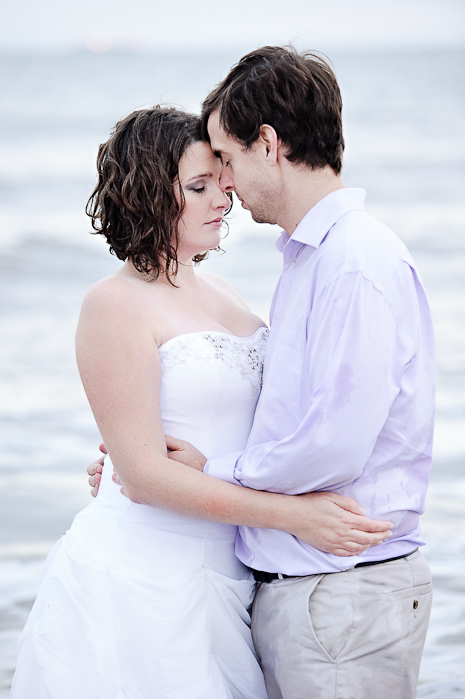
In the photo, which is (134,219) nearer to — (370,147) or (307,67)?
(307,67)

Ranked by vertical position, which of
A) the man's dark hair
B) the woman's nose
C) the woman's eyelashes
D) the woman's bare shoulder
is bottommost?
the woman's bare shoulder

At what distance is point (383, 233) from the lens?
200cm

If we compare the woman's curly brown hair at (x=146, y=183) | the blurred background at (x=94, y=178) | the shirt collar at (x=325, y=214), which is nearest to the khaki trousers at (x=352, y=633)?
the shirt collar at (x=325, y=214)

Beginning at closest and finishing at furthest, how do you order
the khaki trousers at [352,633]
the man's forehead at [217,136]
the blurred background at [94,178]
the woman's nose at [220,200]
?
the khaki trousers at [352,633] → the man's forehead at [217,136] → the woman's nose at [220,200] → the blurred background at [94,178]

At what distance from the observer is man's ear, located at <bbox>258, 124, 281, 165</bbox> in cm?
217

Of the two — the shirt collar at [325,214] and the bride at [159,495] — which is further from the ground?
the shirt collar at [325,214]

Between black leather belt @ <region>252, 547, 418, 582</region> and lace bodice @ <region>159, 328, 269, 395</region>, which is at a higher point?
lace bodice @ <region>159, 328, 269, 395</region>

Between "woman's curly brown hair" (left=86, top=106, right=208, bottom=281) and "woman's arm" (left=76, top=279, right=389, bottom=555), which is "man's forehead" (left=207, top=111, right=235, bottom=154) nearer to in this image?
"woman's curly brown hair" (left=86, top=106, right=208, bottom=281)

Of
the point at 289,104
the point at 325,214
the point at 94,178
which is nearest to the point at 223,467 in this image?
the point at 325,214

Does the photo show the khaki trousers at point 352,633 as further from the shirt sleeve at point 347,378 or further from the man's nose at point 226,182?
the man's nose at point 226,182

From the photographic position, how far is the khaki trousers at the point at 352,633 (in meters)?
2.03

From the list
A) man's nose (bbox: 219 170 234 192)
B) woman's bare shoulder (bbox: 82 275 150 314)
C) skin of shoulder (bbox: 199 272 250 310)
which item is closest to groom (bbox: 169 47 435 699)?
man's nose (bbox: 219 170 234 192)

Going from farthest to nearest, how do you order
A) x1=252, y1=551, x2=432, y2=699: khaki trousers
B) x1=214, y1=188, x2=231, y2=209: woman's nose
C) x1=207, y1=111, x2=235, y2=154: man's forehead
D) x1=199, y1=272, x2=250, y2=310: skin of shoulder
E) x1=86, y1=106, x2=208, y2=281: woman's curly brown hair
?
1. x1=199, y1=272, x2=250, y2=310: skin of shoulder
2. x1=214, y1=188, x2=231, y2=209: woman's nose
3. x1=86, y1=106, x2=208, y2=281: woman's curly brown hair
4. x1=207, y1=111, x2=235, y2=154: man's forehead
5. x1=252, y1=551, x2=432, y2=699: khaki trousers

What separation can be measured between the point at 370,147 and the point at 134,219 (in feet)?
53.5
